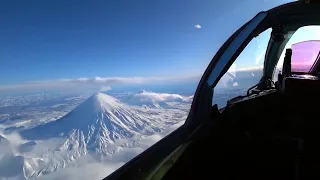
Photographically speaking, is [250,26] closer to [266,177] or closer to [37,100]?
[266,177]

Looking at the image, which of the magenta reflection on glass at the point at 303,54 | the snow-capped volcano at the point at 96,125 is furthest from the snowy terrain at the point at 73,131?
the magenta reflection on glass at the point at 303,54

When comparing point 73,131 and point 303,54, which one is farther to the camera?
point 73,131

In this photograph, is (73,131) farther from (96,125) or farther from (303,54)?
(303,54)

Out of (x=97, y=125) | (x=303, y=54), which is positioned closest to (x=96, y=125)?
(x=97, y=125)

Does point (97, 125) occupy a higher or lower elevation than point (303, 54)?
lower

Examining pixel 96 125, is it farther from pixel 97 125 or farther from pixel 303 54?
pixel 303 54

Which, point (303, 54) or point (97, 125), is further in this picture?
point (97, 125)

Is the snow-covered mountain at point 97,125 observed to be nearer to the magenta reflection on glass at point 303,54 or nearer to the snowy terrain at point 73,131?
the snowy terrain at point 73,131
